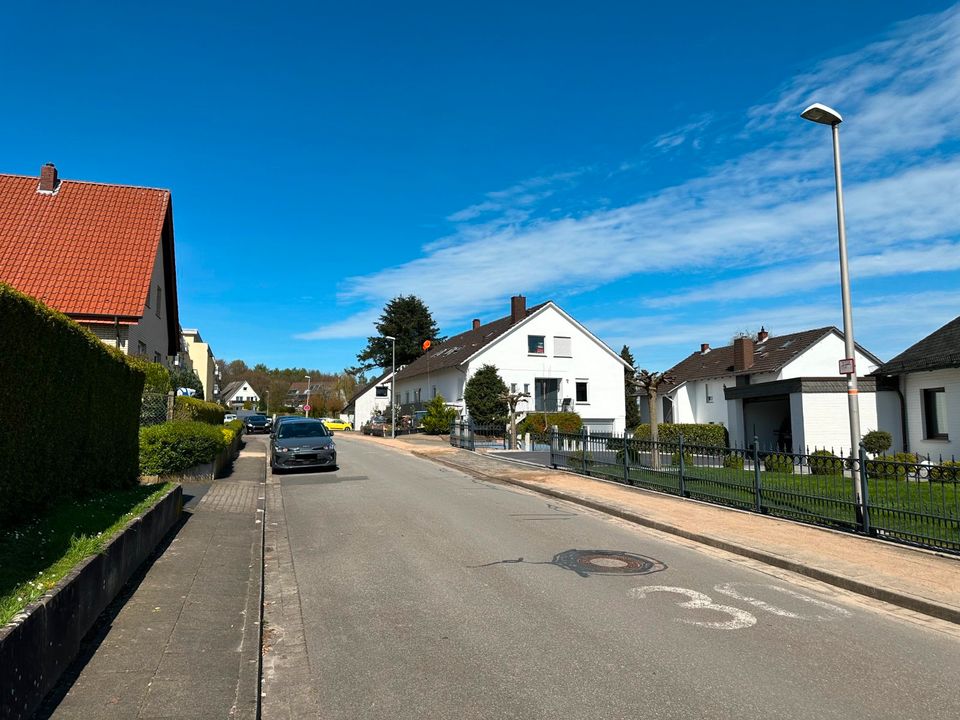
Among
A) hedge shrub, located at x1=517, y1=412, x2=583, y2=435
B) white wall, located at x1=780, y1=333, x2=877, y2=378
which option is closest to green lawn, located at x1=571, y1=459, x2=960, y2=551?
hedge shrub, located at x1=517, y1=412, x2=583, y2=435

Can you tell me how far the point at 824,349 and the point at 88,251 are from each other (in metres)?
34.8

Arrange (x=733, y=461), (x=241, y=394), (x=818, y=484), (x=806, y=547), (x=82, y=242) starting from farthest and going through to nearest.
A: (x=241, y=394) → (x=82, y=242) → (x=733, y=461) → (x=818, y=484) → (x=806, y=547)

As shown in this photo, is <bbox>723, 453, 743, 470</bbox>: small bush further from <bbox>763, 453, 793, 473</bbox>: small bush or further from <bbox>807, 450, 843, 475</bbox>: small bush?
<bbox>807, 450, 843, 475</bbox>: small bush

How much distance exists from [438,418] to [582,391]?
1055cm

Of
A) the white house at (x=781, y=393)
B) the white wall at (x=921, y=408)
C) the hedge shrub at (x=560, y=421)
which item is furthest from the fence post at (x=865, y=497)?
the hedge shrub at (x=560, y=421)

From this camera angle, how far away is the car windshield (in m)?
21.5

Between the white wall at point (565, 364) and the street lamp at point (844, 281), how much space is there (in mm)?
33071

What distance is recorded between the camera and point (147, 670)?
4629 mm

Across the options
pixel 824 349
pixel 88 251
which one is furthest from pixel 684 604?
pixel 824 349

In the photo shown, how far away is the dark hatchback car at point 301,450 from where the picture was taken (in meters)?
19.8

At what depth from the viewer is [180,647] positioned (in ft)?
16.8

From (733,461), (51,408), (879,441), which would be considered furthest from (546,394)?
(51,408)

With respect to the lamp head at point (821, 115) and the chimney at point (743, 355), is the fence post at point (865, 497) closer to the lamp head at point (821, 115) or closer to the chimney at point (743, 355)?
the lamp head at point (821, 115)

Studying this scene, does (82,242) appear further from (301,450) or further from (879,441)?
(879,441)
